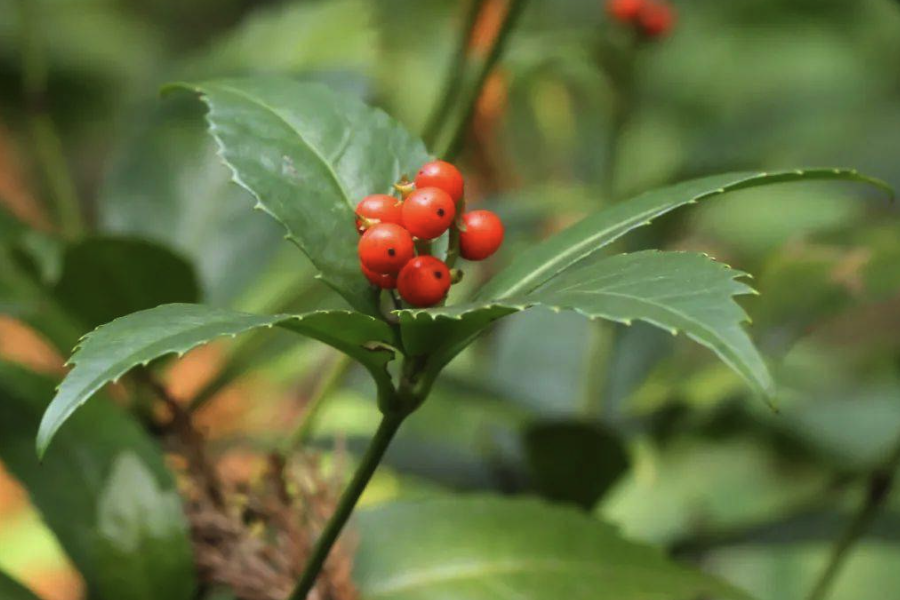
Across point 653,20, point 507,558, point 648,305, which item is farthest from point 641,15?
point 648,305

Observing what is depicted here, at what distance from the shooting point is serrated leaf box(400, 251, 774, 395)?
289mm

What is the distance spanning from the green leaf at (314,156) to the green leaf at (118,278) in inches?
7.2

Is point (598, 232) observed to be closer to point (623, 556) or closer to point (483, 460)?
point (623, 556)

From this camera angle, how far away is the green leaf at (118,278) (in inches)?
23.2

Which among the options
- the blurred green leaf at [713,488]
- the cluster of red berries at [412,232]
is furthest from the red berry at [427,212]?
the blurred green leaf at [713,488]

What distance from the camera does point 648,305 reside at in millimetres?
308

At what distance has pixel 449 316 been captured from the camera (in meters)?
0.32

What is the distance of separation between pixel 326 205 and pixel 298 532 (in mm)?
198

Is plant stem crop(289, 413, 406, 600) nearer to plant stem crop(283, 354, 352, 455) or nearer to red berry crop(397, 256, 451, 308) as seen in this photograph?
red berry crop(397, 256, 451, 308)

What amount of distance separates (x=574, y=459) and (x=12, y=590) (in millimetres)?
342

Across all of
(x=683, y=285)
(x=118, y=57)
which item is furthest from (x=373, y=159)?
(x=118, y=57)

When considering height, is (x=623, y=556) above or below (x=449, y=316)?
below

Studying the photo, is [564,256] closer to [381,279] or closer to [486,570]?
[381,279]

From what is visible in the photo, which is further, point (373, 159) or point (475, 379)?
point (475, 379)
